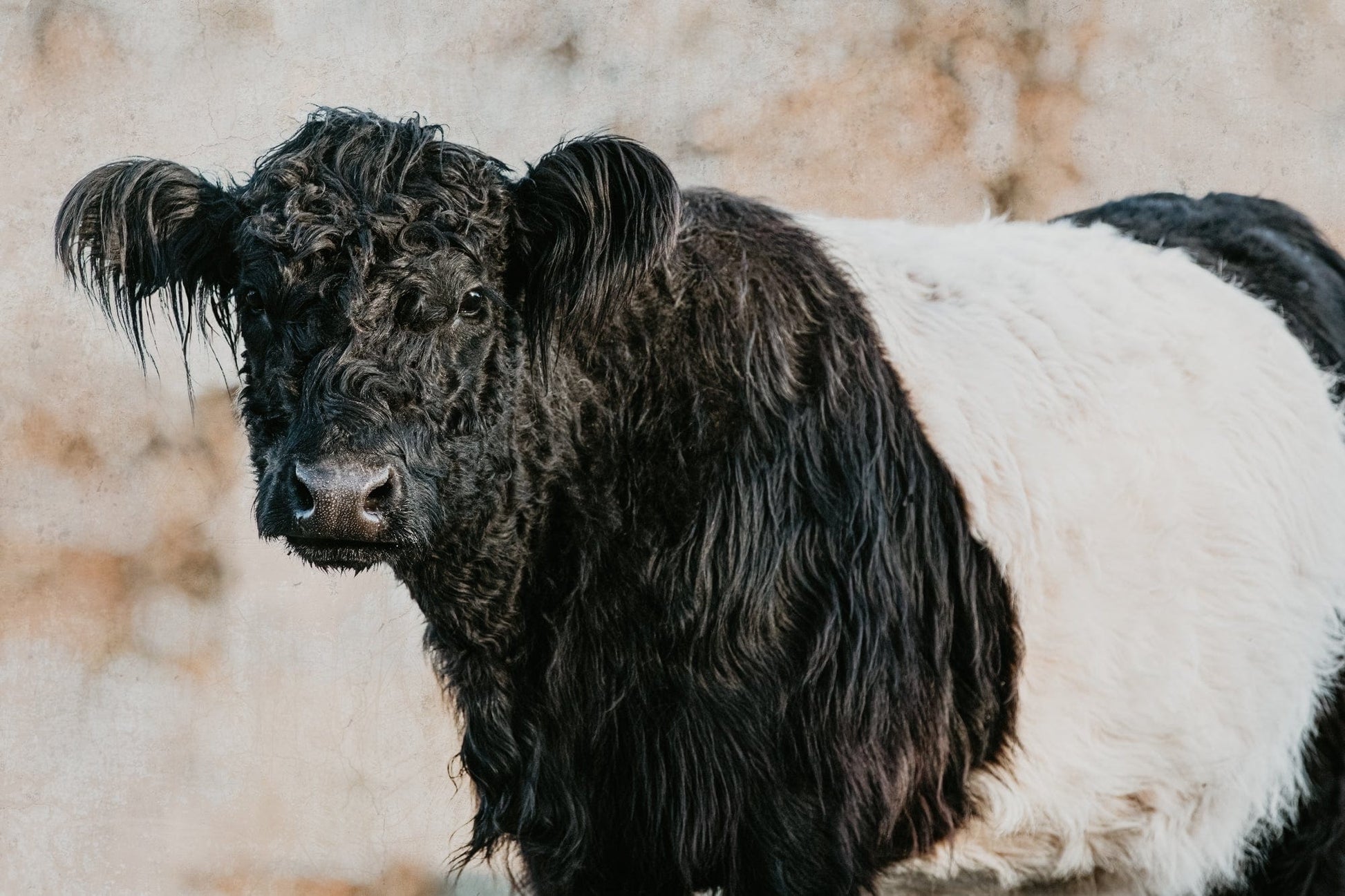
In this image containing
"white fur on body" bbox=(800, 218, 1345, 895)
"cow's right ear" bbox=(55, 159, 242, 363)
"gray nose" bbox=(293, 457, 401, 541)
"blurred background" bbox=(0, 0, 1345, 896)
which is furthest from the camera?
"blurred background" bbox=(0, 0, 1345, 896)

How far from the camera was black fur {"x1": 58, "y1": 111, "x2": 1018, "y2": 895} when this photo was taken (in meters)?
2.33

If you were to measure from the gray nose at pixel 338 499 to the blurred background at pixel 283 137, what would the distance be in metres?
2.34

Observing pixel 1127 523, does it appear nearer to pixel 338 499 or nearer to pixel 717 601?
pixel 717 601

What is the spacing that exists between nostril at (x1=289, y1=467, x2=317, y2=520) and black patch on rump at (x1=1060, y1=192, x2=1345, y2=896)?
208cm

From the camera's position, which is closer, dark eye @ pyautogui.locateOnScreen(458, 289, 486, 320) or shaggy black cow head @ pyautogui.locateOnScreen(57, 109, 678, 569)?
shaggy black cow head @ pyautogui.locateOnScreen(57, 109, 678, 569)

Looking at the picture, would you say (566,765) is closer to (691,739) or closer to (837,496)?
(691,739)

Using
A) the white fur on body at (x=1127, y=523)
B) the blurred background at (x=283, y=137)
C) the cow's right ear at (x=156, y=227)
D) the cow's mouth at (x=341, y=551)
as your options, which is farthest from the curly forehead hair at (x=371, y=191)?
the blurred background at (x=283, y=137)

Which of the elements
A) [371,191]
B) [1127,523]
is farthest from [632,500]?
[1127,523]

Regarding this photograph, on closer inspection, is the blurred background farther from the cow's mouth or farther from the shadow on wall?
the cow's mouth

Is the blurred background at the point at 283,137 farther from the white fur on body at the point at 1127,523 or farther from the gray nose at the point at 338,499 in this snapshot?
the gray nose at the point at 338,499

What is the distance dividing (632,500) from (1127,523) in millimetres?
1038

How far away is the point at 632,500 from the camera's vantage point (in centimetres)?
242

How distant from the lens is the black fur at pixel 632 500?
2332mm

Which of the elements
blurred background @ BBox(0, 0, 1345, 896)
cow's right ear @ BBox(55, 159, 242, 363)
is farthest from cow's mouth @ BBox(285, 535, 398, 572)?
blurred background @ BBox(0, 0, 1345, 896)
